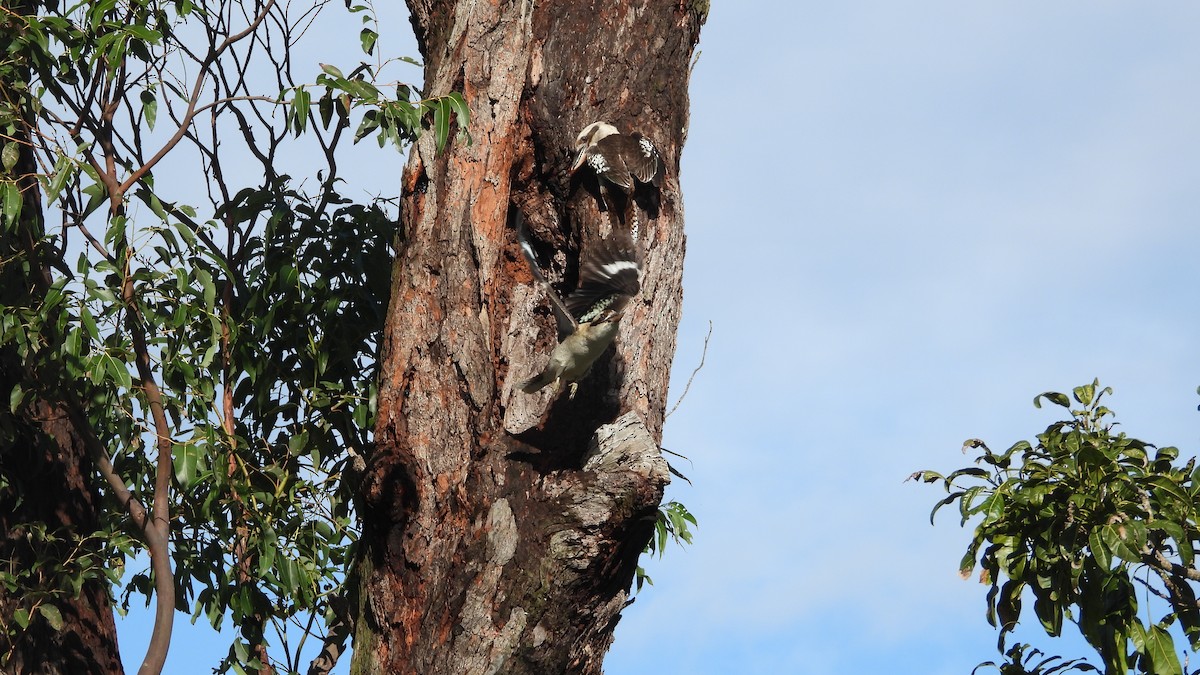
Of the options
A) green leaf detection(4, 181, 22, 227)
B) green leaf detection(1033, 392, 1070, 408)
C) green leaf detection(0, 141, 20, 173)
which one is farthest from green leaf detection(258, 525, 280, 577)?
green leaf detection(1033, 392, 1070, 408)

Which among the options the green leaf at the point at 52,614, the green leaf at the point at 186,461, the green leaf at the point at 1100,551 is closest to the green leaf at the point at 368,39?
the green leaf at the point at 186,461

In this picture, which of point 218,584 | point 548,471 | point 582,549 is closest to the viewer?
point 582,549

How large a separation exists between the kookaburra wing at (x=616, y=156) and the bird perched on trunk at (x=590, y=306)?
7.9 inches

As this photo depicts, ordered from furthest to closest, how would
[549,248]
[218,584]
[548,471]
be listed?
[218,584] < [549,248] < [548,471]

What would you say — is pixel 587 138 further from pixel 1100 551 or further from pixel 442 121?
pixel 1100 551

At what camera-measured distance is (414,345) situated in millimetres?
4195

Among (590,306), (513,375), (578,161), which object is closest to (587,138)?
(578,161)

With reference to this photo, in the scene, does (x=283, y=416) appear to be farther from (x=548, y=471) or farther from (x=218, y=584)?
(x=548, y=471)

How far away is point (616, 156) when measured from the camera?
4250mm

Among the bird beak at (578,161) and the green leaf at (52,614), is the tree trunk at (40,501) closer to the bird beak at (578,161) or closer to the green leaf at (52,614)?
the green leaf at (52,614)

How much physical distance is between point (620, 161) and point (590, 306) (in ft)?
1.66

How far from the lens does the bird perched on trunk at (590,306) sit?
3.93m

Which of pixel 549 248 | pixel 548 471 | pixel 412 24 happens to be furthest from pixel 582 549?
pixel 412 24

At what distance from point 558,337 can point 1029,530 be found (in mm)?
1558
